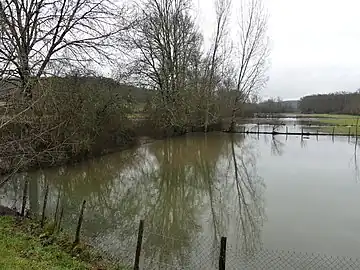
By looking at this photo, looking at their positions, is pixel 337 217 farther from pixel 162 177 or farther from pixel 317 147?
pixel 317 147

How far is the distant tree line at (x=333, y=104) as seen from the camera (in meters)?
76.0

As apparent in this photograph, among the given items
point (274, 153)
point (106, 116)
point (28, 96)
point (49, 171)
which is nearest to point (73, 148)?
point (49, 171)

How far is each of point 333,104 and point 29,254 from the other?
3653 inches

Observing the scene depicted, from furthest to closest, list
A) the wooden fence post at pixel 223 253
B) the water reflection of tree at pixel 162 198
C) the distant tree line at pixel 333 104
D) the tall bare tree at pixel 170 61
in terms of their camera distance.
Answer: the distant tree line at pixel 333 104 < the tall bare tree at pixel 170 61 < the water reflection of tree at pixel 162 198 < the wooden fence post at pixel 223 253

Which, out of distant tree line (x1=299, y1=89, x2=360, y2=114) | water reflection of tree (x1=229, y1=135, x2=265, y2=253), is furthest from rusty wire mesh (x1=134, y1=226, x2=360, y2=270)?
distant tree line (x1=299, y1=89, x2=360, y2=114)

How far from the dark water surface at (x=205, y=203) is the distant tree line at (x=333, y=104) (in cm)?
6219

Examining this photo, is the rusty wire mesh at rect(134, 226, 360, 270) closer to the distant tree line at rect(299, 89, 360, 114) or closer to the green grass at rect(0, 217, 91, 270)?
the green grass at rect(0, 217, 91, 270)

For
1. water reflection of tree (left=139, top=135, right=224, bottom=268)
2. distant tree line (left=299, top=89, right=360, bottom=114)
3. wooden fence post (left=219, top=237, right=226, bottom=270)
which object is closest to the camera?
wooden fence post (left=219, top=237, right=226, bottom=270)

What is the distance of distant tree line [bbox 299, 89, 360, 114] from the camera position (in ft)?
249

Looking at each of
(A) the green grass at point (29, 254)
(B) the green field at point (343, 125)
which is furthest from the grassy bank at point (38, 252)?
(B) the green field at point (343, 125)

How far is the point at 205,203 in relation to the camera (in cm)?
1088

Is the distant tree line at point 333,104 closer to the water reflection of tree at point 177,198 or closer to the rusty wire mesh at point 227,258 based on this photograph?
the water reflection of tree at point 177,198

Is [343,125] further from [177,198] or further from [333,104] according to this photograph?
[333,104]

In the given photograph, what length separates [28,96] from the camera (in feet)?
23.6
